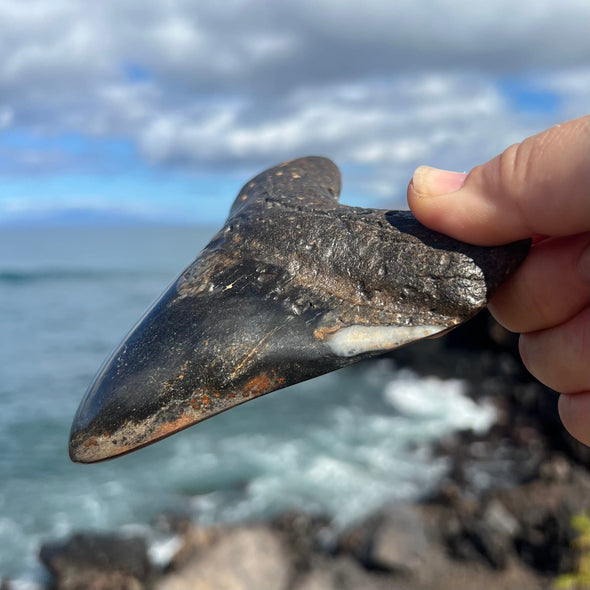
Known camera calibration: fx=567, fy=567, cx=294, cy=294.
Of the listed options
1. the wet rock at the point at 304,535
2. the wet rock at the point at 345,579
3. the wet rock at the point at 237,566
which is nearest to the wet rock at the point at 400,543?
the wet rock at the point at 345,579

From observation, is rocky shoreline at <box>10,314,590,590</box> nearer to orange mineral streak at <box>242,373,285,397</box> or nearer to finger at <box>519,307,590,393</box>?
finger at <box>519,307,590,393</box>

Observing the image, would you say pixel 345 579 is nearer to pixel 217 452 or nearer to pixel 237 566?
pixel 237 566

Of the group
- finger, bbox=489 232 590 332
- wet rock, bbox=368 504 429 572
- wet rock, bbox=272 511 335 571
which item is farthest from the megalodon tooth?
wet rock, bbox=272 511 335 571

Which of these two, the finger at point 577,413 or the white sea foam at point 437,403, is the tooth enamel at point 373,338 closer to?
the finger at point 577,413

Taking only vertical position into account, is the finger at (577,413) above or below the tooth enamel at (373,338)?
below

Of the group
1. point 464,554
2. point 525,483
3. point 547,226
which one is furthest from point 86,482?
point 547,226

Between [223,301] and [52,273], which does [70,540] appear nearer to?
[223,301]

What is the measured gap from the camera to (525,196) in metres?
1.99

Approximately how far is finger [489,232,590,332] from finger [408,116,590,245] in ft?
0.72

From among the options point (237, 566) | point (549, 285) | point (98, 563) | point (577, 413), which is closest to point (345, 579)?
point (237, 566)

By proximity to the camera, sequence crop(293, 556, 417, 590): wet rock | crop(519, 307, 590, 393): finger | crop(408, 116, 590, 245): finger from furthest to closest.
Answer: crop(293, 556, 417, 590): wet rock, crop(519, 307, 590, 393): finger, crop(408, 116, 590, 245): finger

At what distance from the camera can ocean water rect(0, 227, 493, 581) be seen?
25.0 feet

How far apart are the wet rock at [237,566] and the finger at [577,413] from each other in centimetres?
440

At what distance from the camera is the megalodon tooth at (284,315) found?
1.80m
